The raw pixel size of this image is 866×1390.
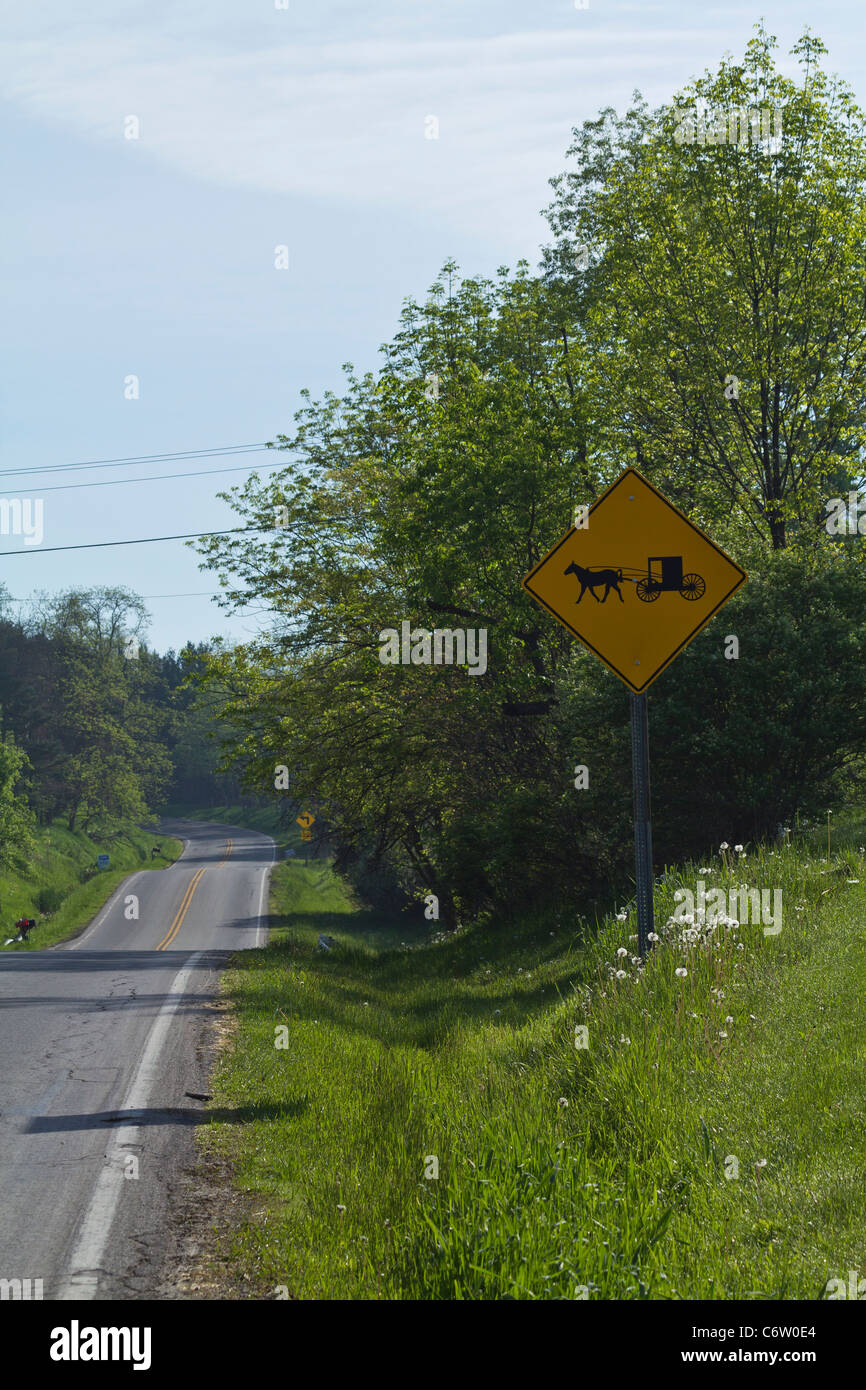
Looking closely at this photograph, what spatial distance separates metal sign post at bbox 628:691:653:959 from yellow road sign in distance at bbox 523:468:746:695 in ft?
0.96

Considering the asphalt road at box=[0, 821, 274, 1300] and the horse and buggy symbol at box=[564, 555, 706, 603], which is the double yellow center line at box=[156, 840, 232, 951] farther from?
the horse and buggy symbol at box=[564, 555, 706, 603]

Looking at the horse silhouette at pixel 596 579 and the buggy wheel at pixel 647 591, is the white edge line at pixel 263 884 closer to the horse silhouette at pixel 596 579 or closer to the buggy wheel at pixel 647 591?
the horse silhouette at pixel 596 579

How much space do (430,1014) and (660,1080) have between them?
6752 millimetres

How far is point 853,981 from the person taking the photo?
6469mm

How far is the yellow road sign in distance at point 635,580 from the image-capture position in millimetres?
7855

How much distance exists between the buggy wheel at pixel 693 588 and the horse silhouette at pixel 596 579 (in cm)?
45

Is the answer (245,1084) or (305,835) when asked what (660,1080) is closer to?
(245,1084)

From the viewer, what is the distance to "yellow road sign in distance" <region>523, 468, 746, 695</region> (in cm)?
786

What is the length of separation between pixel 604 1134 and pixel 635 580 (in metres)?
3.85

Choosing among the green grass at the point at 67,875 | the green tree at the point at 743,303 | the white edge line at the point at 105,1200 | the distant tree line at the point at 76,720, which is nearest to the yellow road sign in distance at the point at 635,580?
the white edge line at the point at 105,1200

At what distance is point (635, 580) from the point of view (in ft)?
26.1

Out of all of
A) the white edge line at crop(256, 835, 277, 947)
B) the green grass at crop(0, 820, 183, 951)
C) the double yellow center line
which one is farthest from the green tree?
→ the green grass at crop(0, 820, 183, 951)

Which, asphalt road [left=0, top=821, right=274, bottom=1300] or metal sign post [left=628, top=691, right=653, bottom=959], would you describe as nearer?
asphalt road [left=0, top=821, right=274, bottom=1300]

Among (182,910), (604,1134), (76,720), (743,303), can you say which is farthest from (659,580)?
(76,720)
